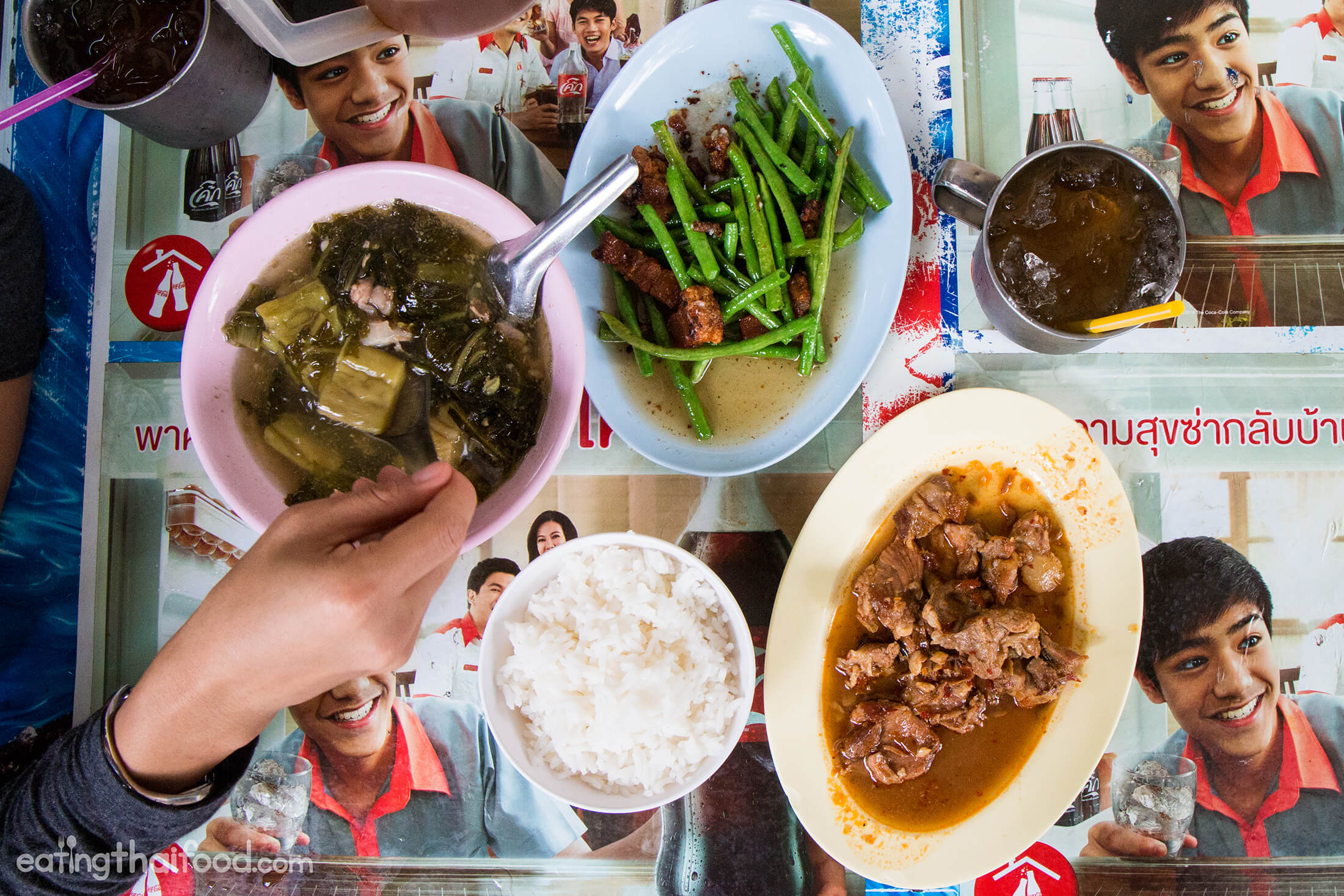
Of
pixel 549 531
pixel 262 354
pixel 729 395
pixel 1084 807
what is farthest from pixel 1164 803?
pixel 262 354

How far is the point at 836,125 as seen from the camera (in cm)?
214

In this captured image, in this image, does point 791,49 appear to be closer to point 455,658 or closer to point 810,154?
point 810,154

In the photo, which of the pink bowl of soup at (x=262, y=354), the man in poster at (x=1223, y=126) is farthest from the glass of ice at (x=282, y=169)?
the man in poster at (x=1223, y=126)

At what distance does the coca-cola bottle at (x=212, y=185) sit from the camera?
229 centimetres

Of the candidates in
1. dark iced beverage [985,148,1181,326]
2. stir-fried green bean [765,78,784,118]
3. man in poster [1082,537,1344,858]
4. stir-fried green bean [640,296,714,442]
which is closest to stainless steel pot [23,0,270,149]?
stir-fried green bean [640,296,714,442]

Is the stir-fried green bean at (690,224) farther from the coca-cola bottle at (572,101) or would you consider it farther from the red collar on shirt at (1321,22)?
the red collar on shirt at (1321,22)

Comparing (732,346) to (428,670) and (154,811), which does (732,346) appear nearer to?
(428,670)

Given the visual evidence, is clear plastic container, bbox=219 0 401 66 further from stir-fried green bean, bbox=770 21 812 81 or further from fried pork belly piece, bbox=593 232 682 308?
stir-fried green bean, bbox=770 21 812 81

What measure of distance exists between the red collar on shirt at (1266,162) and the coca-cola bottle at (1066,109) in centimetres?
29

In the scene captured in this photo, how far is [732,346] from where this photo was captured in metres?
2.01

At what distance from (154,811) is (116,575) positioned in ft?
2.67

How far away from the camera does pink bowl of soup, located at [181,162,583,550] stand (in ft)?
5.37

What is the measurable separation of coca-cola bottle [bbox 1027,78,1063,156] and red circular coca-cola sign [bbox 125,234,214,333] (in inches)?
98.0

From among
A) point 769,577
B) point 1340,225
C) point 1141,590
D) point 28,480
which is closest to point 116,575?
point 28,480
